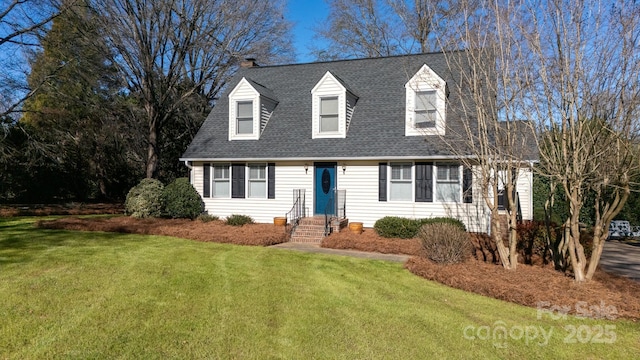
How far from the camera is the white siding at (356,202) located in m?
13.0

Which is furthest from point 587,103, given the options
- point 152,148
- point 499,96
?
point 152,148

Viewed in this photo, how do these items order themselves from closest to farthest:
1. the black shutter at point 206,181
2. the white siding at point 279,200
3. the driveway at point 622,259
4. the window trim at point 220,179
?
the driveway at point 622,259, the white siding at point 279,200, the window trim at point 220,179, the black shutter at point 206,181

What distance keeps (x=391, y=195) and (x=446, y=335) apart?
9.04m

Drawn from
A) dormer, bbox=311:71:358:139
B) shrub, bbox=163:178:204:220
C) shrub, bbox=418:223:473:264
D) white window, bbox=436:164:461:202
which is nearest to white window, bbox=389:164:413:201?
white window, bbox=436:164:461:202

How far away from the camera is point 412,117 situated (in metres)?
14.1

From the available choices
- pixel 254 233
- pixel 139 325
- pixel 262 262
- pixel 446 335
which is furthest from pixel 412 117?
pixel 139 325

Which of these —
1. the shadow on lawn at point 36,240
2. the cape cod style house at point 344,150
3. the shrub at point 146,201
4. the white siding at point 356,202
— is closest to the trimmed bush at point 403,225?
the white siding at point 356,202

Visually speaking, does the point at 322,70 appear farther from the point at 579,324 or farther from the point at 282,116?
the point at 579,324

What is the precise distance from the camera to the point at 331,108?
15445 mm

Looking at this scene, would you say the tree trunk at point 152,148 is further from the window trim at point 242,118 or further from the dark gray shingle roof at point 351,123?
the window trim at point 242,118

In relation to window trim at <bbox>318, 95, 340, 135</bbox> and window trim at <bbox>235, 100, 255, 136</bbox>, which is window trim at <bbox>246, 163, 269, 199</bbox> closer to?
window trim at <bbox>235, 100, 255, 136</bbox>

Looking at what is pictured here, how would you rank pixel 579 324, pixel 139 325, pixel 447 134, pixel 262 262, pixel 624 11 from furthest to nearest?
pixel 447 134
pixel 262 262
pixel 624 11
pixel 579 324
pixel 139 325

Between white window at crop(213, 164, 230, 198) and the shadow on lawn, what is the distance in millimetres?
4379

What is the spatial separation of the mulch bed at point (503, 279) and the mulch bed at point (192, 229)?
3 cm
